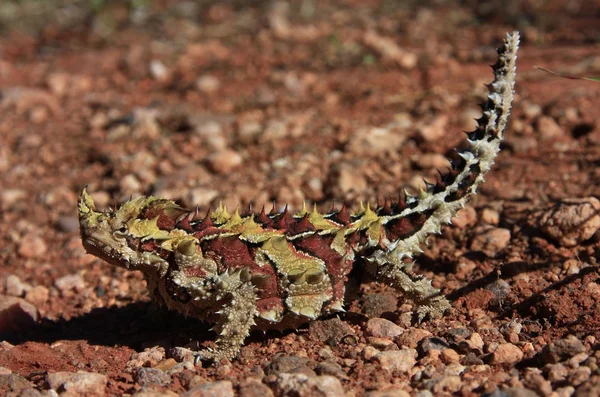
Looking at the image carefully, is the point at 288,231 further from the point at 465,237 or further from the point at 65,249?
the point at 65,249

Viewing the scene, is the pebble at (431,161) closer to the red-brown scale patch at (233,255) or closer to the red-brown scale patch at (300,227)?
the red-brown scale patch at (300,227)

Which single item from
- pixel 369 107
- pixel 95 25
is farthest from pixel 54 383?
pixel 95 25

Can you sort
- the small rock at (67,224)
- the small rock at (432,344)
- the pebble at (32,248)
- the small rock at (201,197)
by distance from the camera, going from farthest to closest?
the small rock at (67,224), the small rock at (201,197), the pebble at (32,248), the small rock at (432,344)

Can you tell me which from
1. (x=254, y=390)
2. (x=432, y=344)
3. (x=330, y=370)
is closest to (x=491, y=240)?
(x=432, y=344)

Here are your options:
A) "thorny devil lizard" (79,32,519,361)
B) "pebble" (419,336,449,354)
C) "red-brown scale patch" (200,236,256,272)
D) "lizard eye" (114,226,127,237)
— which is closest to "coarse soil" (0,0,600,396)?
"pebble" (419,336,449,354)

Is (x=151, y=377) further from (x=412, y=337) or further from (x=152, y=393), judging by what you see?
(x=412, y=337)

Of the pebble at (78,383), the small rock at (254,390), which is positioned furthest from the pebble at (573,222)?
the pebble at (78,383)
